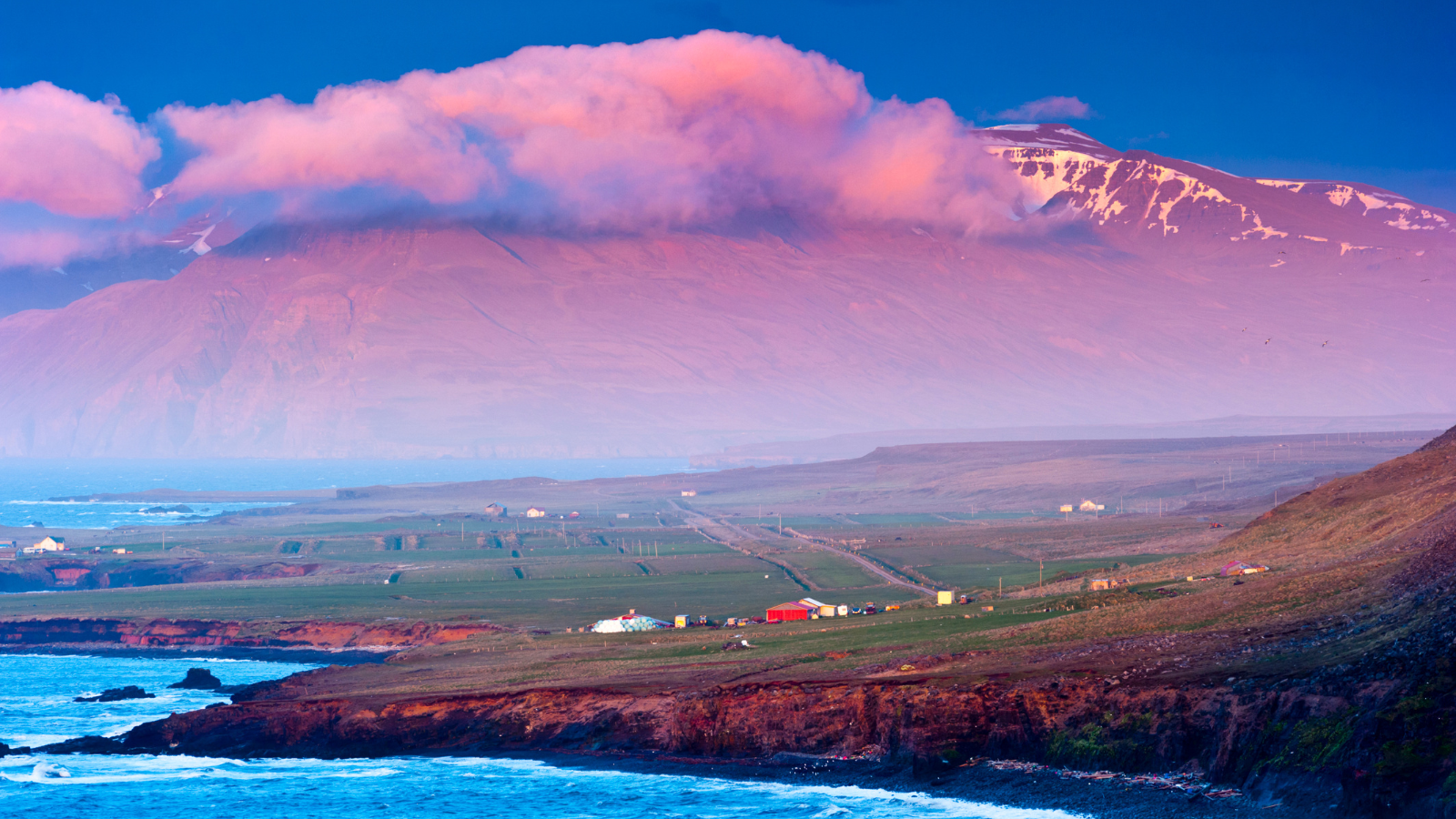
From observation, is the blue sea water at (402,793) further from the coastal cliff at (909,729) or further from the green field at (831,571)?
the green field at (831,571)

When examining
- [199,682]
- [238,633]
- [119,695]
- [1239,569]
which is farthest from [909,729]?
[238,633]

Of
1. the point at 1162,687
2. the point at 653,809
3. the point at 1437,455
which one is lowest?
the point at 653,809

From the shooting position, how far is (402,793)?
46.2 metres

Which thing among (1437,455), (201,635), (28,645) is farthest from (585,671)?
(1437,455)

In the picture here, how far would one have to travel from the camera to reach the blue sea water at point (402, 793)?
4153cm

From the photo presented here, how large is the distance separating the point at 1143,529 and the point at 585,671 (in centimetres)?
8991

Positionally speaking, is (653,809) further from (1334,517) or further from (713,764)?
(1334,517)

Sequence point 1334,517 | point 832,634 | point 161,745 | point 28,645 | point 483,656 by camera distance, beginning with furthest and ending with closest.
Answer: point 28,645
point 1334,517
point 483,656
point 832,634
point 161,745

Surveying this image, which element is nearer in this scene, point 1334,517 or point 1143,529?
point 1334,517

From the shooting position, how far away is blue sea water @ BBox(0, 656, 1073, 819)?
136 ft

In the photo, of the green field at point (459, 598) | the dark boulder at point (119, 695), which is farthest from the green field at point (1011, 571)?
the dark boulder at point (119, 695)

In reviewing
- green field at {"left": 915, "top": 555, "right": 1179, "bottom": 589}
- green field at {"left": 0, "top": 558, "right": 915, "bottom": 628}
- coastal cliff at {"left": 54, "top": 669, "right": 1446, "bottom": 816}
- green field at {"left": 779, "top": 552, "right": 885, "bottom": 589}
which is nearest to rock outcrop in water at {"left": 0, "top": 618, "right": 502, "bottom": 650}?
green field at {"left": 0, "top": 558, "right": 915, "bottom": 628}

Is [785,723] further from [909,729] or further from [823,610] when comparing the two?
→ [823,610]

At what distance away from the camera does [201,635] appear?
301 ft
